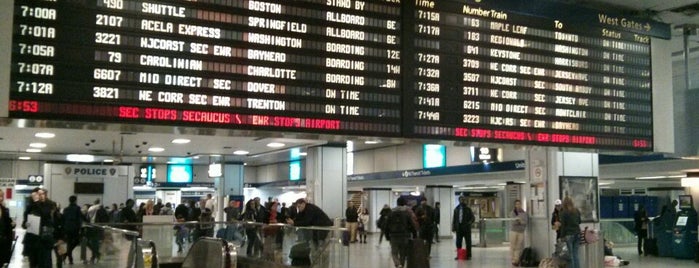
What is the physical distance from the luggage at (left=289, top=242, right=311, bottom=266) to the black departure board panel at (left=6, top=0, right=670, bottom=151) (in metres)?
5.39

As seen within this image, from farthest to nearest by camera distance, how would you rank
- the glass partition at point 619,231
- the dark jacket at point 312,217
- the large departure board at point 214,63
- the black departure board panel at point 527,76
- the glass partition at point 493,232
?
the glass partition at point 619,231
the glass partition at point 493,232
the dark jacket at point 312,217
the black departure board panel at point 527,76
the large departure board at point 214,63

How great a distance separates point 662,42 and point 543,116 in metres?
2.49

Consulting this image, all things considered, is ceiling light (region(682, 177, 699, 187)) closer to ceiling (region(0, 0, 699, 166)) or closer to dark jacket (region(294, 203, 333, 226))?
ceiling (region(0, 0, 699, 166))

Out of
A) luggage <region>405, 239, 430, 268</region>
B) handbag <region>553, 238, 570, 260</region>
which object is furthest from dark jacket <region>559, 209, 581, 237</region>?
luggage <region>405, 239, 430, 268</region>

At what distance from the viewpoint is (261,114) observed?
23.2 ft

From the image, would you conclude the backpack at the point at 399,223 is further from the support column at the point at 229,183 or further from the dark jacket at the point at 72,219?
the support column at the point at 229,183

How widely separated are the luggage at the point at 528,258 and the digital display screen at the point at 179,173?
80.5ft

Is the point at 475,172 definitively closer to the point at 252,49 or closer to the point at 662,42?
the point at 662,42

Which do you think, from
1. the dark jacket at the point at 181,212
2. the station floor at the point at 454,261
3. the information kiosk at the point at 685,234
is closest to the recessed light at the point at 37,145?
the station floor at the point at 454,261

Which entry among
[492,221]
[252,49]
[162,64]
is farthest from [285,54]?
[492,221]

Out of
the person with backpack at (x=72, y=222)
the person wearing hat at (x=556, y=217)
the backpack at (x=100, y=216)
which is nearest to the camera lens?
the person wearing hat at (x=556, y=217)

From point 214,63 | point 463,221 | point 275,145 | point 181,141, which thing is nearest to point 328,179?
point 275,145

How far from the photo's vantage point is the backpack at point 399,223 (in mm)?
15508

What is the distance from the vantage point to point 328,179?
2323cm
